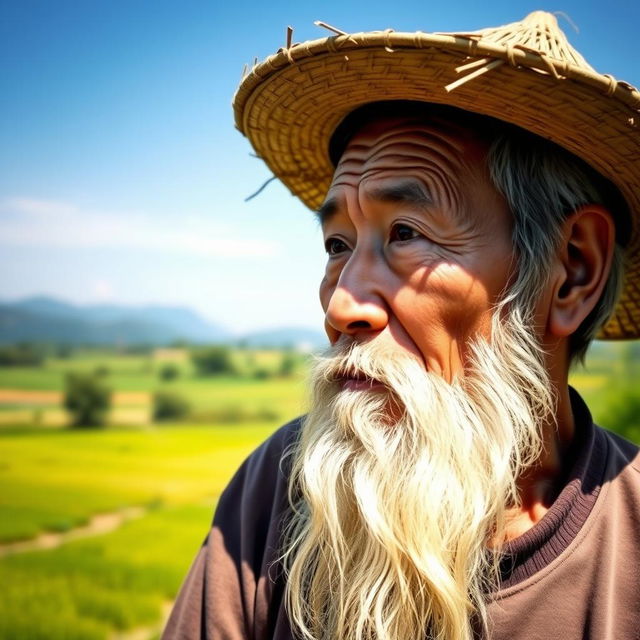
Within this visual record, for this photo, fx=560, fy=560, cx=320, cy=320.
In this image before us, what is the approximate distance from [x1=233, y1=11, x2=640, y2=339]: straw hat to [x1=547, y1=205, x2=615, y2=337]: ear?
0.12m

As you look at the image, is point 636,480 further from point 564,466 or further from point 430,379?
point 430,379

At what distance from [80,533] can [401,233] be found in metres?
6.68

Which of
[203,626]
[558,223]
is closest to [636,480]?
[558,223]

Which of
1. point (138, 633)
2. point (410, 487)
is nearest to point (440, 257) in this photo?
point (410, 487)

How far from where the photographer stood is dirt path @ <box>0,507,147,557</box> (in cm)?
599

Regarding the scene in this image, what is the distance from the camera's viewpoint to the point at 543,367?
1566 mm

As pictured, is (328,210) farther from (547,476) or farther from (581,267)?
(547,476)

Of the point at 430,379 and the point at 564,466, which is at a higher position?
the point at 430,379

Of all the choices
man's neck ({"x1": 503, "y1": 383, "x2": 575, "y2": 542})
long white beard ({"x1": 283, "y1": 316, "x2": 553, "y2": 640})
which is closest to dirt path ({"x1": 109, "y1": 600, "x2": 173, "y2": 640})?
long white beard ({"x1": 283, "y1": 316, "x2": 553, "y2": 640})

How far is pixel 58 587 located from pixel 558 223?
5409mm

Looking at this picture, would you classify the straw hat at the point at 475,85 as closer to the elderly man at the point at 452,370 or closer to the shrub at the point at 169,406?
the elderly man at the point at 452,370

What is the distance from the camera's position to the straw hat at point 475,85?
1.23 meters

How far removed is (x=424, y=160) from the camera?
5.01 feet

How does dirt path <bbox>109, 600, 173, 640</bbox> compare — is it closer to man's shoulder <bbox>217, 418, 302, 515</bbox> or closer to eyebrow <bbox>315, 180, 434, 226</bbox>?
man's shoulder <bbox>217, 418, 302, 515</bbox>
